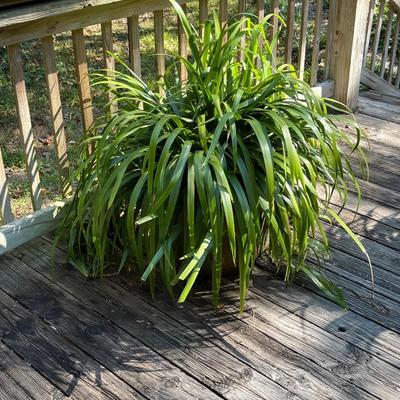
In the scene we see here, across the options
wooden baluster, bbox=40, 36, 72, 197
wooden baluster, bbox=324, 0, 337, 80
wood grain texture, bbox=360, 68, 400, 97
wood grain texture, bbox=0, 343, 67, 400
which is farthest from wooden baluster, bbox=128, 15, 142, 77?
wood grain texture, bbox=360, 68, 400, 97

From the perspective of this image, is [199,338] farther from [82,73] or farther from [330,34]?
[330,34]

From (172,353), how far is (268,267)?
0.60m

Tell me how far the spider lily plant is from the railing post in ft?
4.74

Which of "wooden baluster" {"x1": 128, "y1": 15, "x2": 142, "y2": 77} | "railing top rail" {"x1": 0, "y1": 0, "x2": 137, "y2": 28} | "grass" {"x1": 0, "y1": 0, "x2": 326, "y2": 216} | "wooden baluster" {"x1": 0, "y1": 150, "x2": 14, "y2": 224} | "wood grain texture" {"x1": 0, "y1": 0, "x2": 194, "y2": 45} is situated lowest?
"grass" {"x1": 0, "y1": 0, "x2": 326, "y2": 216}

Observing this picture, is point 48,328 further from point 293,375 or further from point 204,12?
point 204,12

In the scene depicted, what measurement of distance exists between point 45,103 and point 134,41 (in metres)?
2.12

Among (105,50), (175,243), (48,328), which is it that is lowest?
(48,328)

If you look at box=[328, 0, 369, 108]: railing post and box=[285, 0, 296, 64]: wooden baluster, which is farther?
box=[328, 0, 369, 108]: railing post

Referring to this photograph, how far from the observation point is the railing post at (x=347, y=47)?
11.8 ft

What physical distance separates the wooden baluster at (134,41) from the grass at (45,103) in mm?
615

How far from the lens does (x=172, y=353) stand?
79.4 inches

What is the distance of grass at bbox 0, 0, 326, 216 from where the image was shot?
3.72 m

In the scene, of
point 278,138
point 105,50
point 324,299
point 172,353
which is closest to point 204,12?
point 105,50

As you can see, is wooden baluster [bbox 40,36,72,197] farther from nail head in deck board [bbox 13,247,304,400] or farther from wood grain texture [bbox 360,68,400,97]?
wood grain texture [bbox 360,68,400,97]
